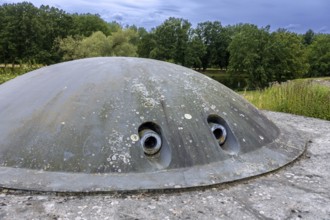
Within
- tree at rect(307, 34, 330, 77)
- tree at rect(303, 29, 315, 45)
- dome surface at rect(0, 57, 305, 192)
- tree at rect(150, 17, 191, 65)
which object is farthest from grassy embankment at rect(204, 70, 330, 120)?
tree at rect(303, 29, 315, 45)

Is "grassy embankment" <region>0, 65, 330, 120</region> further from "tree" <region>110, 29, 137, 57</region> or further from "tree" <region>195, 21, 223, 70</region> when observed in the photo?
"tree" <region>195, 21, 223, 70</region>

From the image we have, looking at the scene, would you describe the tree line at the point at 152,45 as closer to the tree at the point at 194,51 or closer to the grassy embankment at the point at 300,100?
the tree at the point at 194,51

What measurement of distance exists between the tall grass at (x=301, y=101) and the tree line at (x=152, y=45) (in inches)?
1000

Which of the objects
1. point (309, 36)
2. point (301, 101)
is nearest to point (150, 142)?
point (301, 101)

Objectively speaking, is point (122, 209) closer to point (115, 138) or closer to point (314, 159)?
point (115, 138)

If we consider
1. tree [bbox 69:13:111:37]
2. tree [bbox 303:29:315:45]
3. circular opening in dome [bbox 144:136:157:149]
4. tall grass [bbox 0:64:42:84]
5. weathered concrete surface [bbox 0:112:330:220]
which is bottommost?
tall grass [bbox 0:64:42:84]

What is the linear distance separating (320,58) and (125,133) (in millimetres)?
48462

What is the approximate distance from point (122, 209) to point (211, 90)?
2.23 metres

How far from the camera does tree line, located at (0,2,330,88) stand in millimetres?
38031

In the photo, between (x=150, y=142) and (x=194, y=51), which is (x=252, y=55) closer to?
(x=194, y=51)

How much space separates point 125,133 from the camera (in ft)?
12.2

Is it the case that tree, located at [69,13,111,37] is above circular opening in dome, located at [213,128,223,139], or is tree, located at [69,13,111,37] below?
above

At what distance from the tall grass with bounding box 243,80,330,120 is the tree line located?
83.3 ft

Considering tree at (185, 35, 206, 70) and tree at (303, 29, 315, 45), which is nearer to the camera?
tree at (185, 35, 206, 70)
